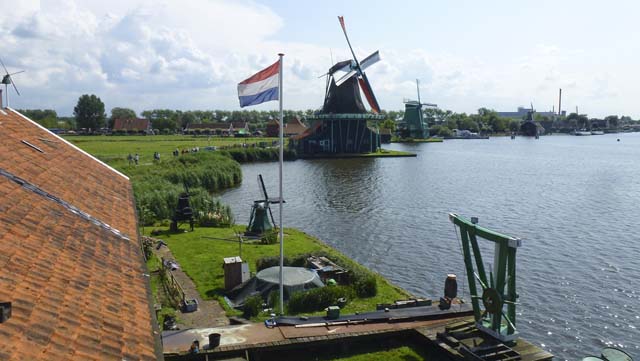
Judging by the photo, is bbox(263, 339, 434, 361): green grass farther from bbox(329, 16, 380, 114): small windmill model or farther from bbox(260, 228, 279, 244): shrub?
bbox(329, 16, 380, 114): small windmill model

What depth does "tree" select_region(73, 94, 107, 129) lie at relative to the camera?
136m

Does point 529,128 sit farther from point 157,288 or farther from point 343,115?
point 157,288

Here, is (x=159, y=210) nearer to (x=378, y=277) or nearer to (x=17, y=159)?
(x=378, y=277)

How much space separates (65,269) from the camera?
8289mm

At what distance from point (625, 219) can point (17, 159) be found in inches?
1487

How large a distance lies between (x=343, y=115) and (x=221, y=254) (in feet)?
227

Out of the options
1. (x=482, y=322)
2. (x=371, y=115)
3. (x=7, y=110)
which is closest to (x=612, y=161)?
(x=371, y=115)

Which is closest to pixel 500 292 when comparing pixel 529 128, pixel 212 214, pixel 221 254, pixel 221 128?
pixel 221 254

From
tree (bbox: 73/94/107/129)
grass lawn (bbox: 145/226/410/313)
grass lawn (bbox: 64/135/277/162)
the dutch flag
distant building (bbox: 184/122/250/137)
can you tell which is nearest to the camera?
the dutch flag

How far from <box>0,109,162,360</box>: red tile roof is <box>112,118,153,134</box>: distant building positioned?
454 feet

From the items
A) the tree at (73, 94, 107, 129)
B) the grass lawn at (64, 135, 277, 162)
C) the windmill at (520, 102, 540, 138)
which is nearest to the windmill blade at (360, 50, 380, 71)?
the grass lawn at (64, 135, 277, 162)

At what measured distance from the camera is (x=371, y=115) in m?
96.1

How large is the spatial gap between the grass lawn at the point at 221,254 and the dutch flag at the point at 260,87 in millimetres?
7848

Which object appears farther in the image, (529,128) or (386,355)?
(529,128)
